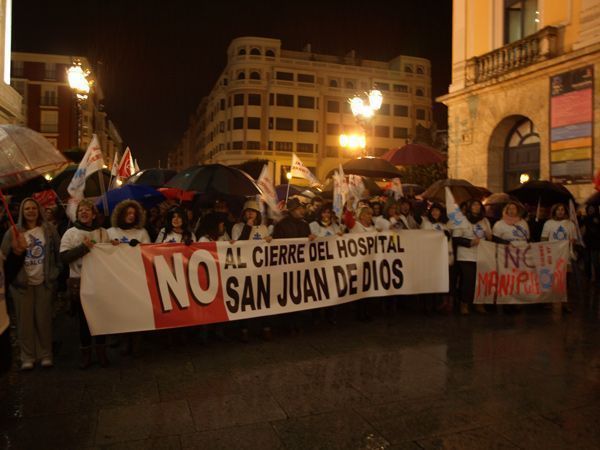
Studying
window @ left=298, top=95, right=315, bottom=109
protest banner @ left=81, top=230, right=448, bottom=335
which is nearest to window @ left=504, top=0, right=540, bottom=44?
protest banner @ left=81, top=230, right=448, bottom=335

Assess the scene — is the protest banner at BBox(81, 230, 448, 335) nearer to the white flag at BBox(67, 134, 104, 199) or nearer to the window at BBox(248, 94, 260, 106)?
the white flag at BBox(67, 134, 104, 199)

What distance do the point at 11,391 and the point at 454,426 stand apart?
12.8ft

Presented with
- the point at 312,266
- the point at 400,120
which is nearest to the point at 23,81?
the point at 400,120

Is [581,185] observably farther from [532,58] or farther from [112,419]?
[112,419]

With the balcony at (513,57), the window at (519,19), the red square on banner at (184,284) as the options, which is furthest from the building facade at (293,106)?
the red square on banner at (184,284)

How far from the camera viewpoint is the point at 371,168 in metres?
10.9

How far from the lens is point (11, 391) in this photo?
4613 millimetres

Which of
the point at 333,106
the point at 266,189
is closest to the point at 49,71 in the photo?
the point at 333,106

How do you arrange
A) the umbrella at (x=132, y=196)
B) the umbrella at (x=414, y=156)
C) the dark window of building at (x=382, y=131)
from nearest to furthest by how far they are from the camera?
the umbrella at (x=132, y=196), the umbrella at (x=414, y=156), the dark window of building at (x=382, y=131)

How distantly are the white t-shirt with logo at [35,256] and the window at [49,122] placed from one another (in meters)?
63.2

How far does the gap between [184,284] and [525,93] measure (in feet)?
45.8

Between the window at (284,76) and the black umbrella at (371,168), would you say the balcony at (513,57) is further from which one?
the window at (284,76)

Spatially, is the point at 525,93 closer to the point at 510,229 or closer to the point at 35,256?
the point at 510,229

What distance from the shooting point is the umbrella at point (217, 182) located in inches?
292
